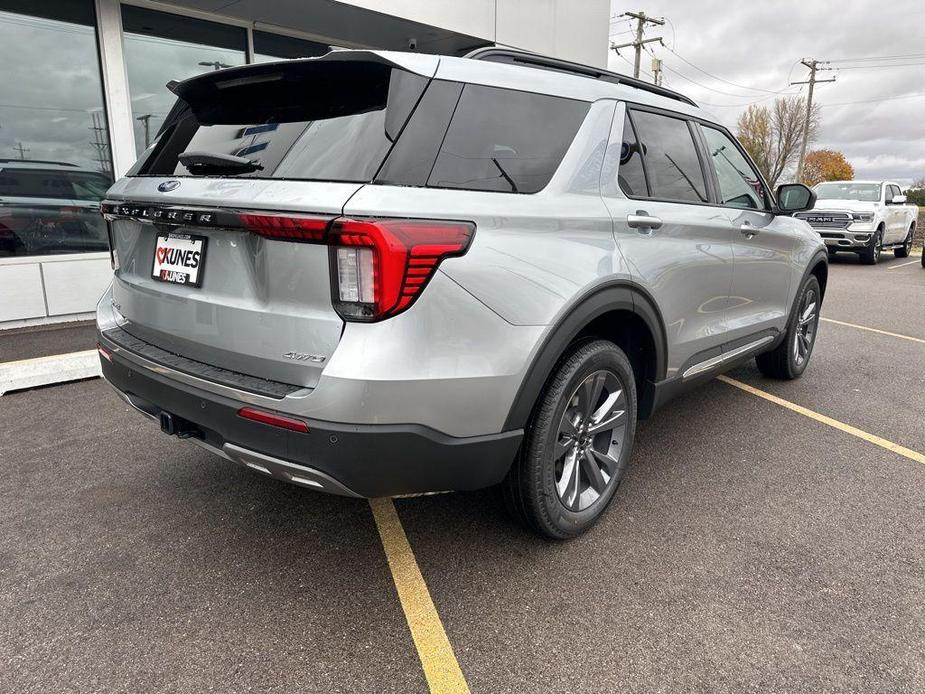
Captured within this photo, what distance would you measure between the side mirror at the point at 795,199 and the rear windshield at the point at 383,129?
2380 millimetres

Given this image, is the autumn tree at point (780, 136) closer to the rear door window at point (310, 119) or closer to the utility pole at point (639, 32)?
the utility pole at point (639, 32)

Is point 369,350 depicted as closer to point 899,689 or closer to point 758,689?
point 758,689

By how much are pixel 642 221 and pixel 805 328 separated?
307 cm

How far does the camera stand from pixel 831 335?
6.94 meters

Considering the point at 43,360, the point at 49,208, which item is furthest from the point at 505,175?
the point at 49,208

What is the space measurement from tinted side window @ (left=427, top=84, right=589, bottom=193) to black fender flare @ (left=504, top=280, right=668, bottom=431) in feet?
1.56

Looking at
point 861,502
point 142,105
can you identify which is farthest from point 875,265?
point 142,105

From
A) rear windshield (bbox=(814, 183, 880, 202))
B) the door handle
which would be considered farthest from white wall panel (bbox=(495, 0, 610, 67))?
rear windshield (bbox=(814, 183, 880, 202))

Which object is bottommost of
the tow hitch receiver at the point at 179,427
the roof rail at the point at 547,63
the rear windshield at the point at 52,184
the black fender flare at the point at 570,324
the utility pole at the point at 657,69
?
the tow hitch receiver at the point at 179,427

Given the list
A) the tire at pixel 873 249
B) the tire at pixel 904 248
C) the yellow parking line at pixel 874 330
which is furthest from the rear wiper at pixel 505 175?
the tire at pixel 904 248

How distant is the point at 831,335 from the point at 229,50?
7803mm

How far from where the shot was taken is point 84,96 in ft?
22.4

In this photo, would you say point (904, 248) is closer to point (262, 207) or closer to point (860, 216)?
point (860, 216)

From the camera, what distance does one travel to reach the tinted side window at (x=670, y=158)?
9.72 feet
